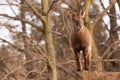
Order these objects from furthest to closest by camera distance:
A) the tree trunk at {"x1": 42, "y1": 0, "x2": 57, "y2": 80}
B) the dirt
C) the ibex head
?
1. the tree trunk at {"x1": 42, "y1": 0, "x2": 57, "y2": 80}
2. the ibex head
3. the dirt

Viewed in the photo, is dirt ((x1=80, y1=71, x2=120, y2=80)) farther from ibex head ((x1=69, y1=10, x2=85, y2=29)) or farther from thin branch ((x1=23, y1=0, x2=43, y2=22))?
thin branch ((x1=23, y1=0, x2=43, y2=22))

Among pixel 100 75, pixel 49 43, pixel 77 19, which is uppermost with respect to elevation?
pixel 77 19

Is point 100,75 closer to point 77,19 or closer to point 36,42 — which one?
point 77,19

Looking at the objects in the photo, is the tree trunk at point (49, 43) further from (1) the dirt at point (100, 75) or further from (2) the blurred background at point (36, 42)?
(1) the dirt at point (100, 75)

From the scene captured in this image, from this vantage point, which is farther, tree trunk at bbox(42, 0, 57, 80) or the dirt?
tree trunk at bbox(42, 0, 57, 80)

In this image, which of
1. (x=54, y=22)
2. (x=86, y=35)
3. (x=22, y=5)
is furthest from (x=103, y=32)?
(x=86, y=35)

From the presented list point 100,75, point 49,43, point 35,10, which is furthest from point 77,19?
point 49,43

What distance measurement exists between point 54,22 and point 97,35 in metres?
6.27

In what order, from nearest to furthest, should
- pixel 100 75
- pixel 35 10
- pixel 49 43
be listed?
pixel 100 75
pixel 35 10
pixel 49 43

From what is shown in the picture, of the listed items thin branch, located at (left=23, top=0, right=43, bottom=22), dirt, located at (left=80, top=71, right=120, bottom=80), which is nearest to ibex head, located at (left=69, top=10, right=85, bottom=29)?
dirt, located at (left=80, top=71, right=120, bottom=80)

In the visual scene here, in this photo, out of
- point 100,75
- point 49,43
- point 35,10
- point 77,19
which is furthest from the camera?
point 49,43

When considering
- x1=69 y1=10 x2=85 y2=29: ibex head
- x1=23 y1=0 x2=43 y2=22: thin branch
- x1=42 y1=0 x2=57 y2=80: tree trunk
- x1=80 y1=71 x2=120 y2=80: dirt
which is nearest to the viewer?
A: x1=80 y1=71 x2=120 y2=80: dirt

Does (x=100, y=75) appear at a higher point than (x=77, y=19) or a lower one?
lower

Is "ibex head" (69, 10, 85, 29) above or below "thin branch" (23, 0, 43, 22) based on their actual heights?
below
